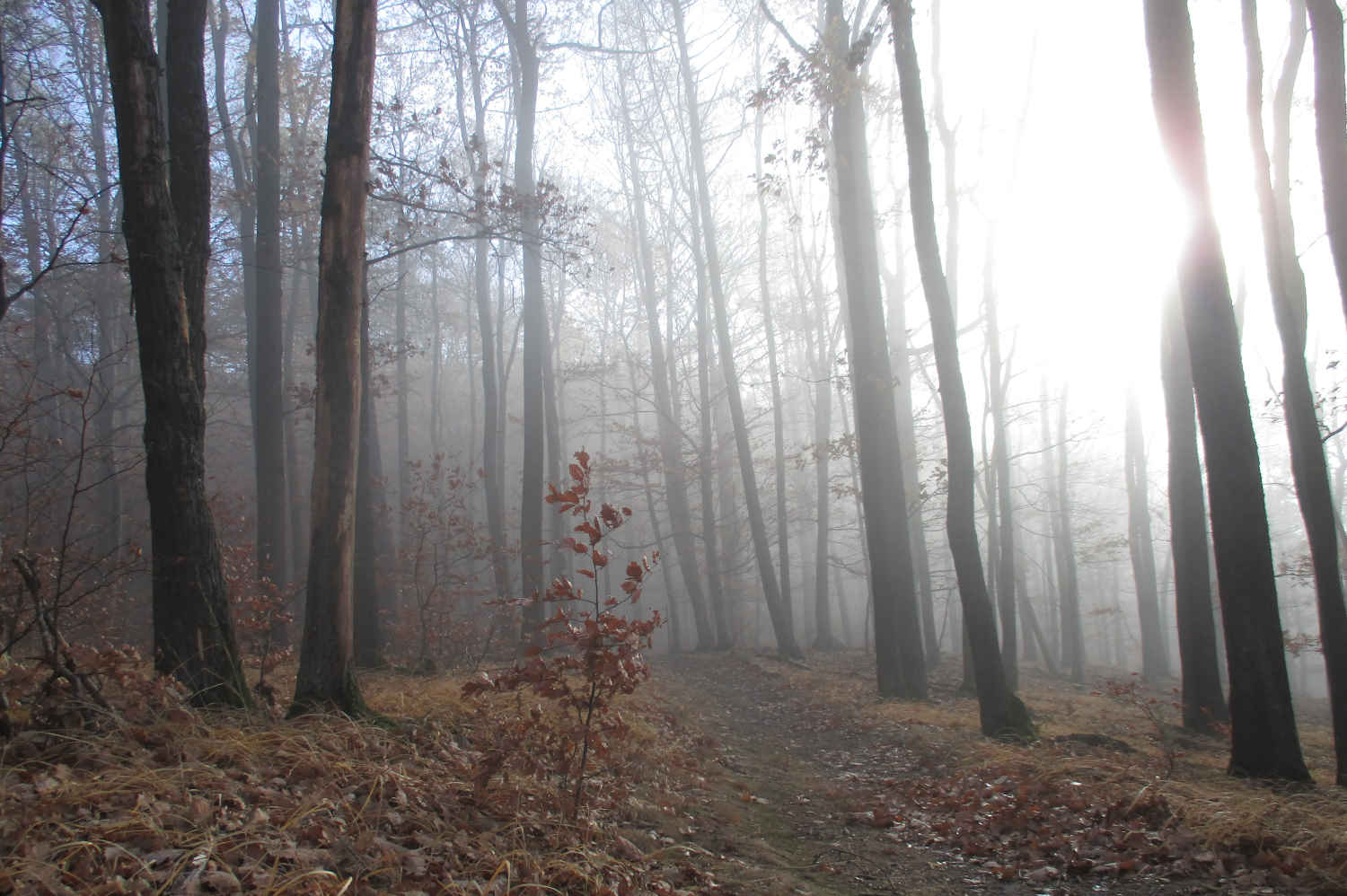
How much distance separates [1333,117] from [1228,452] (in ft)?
11.5

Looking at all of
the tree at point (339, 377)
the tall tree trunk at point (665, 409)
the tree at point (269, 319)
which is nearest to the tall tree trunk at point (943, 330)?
the tree at point (339, 377)

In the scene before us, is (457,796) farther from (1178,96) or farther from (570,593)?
(1178,96)

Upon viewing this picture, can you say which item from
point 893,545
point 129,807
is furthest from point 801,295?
point 129,807

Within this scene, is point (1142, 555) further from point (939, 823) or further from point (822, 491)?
point (939, 823)

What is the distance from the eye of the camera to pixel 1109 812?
459cm

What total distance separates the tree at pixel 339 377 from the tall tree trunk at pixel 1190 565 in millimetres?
8658

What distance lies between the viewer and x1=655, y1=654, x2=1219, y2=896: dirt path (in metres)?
3.97

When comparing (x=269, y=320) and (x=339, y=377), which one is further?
(x=269, y=320)

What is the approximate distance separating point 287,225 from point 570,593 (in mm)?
12194

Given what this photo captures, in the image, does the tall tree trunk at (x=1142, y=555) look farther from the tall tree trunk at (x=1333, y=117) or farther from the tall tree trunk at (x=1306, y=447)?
the tall tree trunk at (x=1333, y=117)

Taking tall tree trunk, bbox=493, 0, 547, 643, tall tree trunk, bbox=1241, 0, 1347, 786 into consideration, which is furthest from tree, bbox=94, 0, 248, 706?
tall tree trunk, bbox=1241, 0, 1347, 786

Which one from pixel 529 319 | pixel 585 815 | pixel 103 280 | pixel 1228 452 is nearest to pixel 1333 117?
pixel 1228 452

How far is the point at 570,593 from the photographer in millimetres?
3941

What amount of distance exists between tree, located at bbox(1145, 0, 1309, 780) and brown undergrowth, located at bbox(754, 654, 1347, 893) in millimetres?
428
